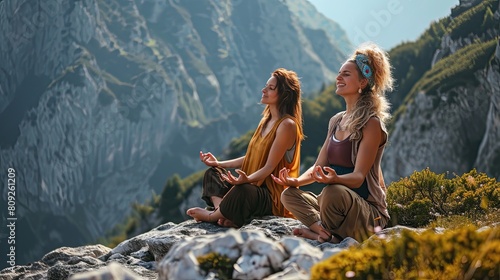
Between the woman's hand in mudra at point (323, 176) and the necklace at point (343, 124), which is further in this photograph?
the necklace at point (343, 124)

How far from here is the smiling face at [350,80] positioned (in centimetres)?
866

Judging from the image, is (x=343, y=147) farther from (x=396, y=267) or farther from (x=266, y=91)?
(x=396, y=267)

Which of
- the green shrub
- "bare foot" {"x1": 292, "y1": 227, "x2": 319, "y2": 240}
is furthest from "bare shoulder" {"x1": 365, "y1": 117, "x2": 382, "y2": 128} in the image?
the green shrub

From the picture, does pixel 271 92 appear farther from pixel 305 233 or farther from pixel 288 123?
pixel 305 233

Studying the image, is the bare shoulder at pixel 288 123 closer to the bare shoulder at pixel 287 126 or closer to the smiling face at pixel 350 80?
the bare shoulder at pixel 287 126

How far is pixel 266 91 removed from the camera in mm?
10219

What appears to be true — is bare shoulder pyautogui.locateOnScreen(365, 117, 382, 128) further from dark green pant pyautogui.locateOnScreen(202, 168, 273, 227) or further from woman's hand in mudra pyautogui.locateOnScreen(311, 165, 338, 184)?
dark green pant pyautogui.locateOnScreen(202, 168, 273, 227)

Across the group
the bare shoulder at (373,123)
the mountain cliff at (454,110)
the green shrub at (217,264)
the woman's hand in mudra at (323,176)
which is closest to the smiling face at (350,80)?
the bare shoulder at (373,123)

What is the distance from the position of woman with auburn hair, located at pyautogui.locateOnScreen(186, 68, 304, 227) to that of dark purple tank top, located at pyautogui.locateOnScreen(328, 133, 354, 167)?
148 cm

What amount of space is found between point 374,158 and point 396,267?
11.9 feet

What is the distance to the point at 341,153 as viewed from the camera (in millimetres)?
8523

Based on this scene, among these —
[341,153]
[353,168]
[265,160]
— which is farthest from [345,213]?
[265,160]

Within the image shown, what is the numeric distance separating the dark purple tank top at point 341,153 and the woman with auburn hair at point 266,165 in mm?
1478

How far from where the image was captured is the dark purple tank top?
8477 millimetres
